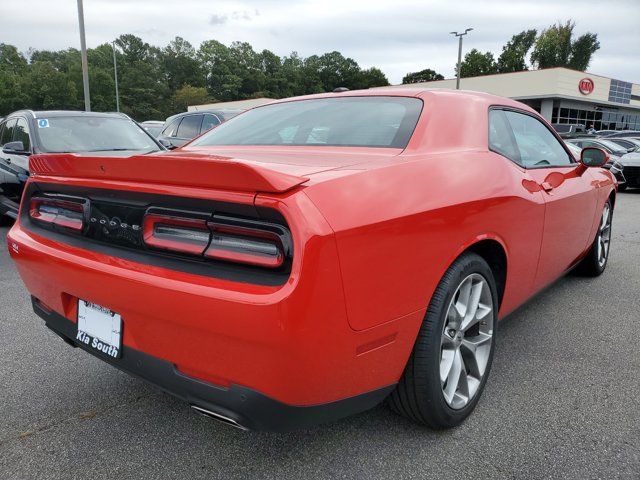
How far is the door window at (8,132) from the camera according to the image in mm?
6817

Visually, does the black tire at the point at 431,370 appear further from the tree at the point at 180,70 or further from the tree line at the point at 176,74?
the tree at the point at 180,70

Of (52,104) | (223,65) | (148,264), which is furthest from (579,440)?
(223,65)

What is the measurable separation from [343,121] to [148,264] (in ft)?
4.08

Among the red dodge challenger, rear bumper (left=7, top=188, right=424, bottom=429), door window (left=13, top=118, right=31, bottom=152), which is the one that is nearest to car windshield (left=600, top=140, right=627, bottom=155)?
the red dodge challenger

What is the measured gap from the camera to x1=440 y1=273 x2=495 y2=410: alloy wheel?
→ 2080mm

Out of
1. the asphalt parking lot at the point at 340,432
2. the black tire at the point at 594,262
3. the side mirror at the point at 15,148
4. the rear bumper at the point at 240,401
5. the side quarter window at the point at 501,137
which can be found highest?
the side quarter window at the point at 501,137

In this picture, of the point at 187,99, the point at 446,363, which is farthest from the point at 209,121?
the point at 187,99

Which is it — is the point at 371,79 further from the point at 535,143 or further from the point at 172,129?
the point at 535,143

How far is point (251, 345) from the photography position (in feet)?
4.79

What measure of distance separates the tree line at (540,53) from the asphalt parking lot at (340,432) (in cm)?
8144

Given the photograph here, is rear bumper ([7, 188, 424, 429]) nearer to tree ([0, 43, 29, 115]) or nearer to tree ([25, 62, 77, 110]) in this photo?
tree ([0, 43, 29, 115])

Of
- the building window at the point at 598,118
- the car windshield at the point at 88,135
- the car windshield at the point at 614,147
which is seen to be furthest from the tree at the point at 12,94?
the car windshield at the point at 614,147

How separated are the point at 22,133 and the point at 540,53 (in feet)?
283

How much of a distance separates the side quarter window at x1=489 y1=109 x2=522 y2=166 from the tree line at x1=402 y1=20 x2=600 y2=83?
80.8 m
